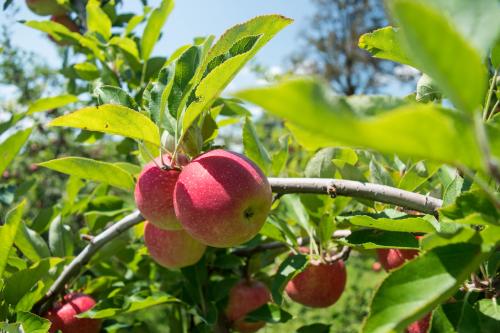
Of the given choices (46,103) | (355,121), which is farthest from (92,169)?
(355,121)

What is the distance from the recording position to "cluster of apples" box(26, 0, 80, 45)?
6.85 feet

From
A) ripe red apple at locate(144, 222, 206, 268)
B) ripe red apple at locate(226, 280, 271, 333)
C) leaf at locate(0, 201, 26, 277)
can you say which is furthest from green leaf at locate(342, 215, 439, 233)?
ripe red apple at locate(226, 280, 271, 333)

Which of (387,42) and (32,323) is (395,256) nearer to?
(387,42)

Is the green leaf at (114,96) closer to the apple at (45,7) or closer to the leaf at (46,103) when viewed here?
the leaf at (46,103)

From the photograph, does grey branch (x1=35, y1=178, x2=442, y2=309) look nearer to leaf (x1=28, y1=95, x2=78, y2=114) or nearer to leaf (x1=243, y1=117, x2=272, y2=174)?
leaf (x1=243, y1=117, x2=272, y2=174)

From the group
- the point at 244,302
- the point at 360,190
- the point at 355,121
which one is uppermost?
the point at 355,121

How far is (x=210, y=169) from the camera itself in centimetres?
77

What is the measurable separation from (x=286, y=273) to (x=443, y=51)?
74 cm

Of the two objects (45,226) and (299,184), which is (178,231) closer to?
(299,184)

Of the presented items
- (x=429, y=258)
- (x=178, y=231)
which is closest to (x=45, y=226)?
Answer: (x=178, y=231)

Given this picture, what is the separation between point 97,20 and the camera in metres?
1.65

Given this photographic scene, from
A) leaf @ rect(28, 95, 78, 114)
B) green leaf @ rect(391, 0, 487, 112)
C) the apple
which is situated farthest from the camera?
the apple

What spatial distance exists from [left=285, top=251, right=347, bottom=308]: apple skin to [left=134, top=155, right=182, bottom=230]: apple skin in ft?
1.78

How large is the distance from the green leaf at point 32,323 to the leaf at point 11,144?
0.45m
